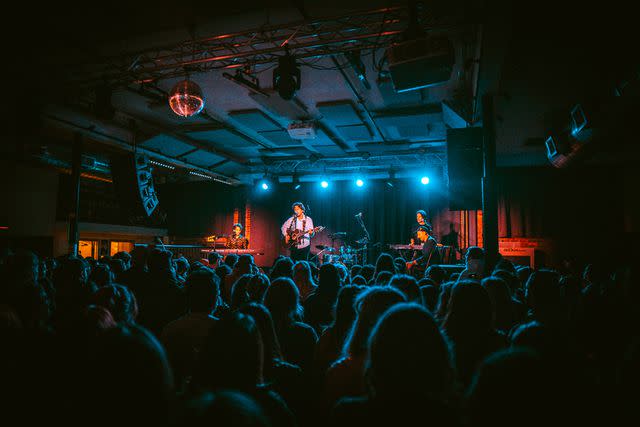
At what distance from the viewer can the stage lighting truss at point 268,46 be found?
16.5 ft

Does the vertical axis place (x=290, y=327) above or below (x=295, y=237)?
below

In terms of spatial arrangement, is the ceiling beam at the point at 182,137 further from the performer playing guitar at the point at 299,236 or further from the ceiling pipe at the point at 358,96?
the ceiling pipe at the point at 358,96

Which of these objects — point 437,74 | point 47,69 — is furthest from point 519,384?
point 47,69

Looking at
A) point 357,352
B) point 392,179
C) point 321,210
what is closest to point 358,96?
point 392,179

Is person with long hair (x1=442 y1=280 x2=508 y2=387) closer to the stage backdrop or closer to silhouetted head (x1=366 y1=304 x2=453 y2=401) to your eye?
silhouetted head (x1=366 y1=304 x2=453 y2=401)

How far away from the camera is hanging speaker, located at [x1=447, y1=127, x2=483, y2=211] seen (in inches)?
239

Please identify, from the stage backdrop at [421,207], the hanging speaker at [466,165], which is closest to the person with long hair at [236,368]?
the hanging speaker at [466,165]

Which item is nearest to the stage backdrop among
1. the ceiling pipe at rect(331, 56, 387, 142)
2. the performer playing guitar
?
the performer playing guitar

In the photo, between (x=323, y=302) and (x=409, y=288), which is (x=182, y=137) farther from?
(x=409, y=288)

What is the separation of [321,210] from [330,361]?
12.2 m

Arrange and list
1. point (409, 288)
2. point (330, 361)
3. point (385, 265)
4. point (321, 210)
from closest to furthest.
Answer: point (330, 361), point (409, 288), point (385, 265), point (321, 210)

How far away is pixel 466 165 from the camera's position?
20.1ft

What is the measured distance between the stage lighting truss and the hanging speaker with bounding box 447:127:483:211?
5.87 feet

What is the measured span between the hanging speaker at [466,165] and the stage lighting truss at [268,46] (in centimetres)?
179
